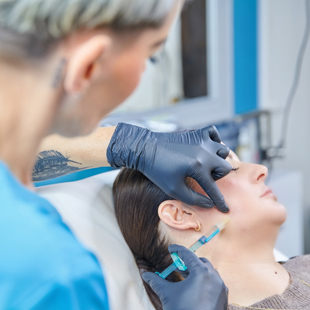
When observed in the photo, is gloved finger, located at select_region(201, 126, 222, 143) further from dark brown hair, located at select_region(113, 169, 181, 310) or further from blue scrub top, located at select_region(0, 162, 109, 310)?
blue scrub top, located at select_region(0, 162, 109, 310)

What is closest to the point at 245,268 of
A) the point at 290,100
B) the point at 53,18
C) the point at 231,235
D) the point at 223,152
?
the point at 231,235

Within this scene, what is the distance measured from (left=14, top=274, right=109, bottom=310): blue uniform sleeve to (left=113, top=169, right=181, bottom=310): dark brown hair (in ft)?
2.03

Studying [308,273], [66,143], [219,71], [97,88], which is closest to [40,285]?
[97,88]

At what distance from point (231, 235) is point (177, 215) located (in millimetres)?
167

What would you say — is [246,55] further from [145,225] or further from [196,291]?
[196,291]

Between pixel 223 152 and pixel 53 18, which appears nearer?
pixel 53 18

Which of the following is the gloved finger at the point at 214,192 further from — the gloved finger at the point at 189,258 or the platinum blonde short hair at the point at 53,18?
the platinum blonde short hair at the point at 53,18

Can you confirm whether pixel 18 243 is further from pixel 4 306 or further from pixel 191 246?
pixel 191 246

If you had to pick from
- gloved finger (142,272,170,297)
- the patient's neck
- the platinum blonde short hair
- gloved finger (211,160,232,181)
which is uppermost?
the platinum blonde short hair

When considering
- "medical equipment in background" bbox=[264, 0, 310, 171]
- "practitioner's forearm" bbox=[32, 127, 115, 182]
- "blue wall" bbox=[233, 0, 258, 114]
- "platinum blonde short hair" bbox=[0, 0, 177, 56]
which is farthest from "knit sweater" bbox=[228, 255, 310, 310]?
"blue wall" bbox=[233, 0, 258, 114]

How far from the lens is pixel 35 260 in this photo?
0.45 meters

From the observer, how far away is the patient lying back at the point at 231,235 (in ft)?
3.54

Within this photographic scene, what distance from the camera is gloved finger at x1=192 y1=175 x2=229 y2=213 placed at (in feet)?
3.25

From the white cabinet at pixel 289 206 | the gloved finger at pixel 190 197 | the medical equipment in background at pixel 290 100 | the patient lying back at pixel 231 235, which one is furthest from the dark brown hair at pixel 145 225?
the medical equipment in background at pixel 290 100
